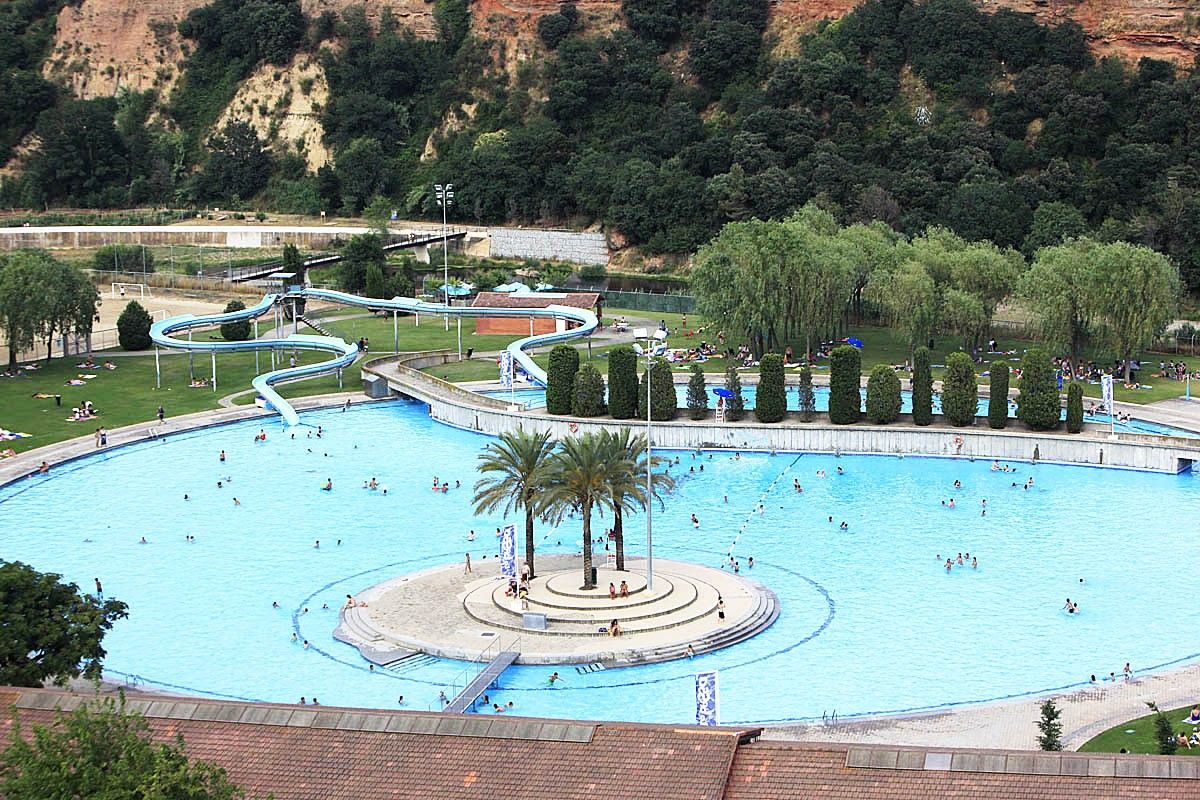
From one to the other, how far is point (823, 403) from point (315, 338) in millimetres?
29581

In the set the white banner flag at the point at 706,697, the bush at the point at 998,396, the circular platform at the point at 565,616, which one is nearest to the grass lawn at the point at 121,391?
the circular platform at the point at 565,616

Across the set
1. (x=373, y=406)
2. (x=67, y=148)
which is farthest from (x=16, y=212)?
(x=373, y=406)

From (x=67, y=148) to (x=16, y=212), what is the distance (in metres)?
8.07

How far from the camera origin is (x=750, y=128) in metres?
126

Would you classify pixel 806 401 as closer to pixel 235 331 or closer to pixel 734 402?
pixel 734 402

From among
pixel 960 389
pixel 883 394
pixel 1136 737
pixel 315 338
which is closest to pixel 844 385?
pixel 883 394

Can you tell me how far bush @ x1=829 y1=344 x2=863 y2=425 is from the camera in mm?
71125

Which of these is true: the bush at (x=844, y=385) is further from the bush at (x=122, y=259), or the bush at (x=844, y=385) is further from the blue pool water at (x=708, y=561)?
the bush at (x=122, y=259)

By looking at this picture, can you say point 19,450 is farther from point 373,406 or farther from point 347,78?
point 347,78

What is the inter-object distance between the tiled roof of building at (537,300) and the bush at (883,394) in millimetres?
31992

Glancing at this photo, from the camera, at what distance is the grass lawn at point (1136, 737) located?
122 feet

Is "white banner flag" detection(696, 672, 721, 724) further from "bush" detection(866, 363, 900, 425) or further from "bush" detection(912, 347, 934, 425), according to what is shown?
"bush" detection(866, 363, 900, 425)

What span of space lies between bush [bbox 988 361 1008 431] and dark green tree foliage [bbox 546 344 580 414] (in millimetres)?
18834

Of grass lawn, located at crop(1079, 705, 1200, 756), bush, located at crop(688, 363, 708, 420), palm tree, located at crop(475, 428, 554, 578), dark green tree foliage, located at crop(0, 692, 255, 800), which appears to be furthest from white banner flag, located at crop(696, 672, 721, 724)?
bush, located at crop(688, 363, 708, 420)
